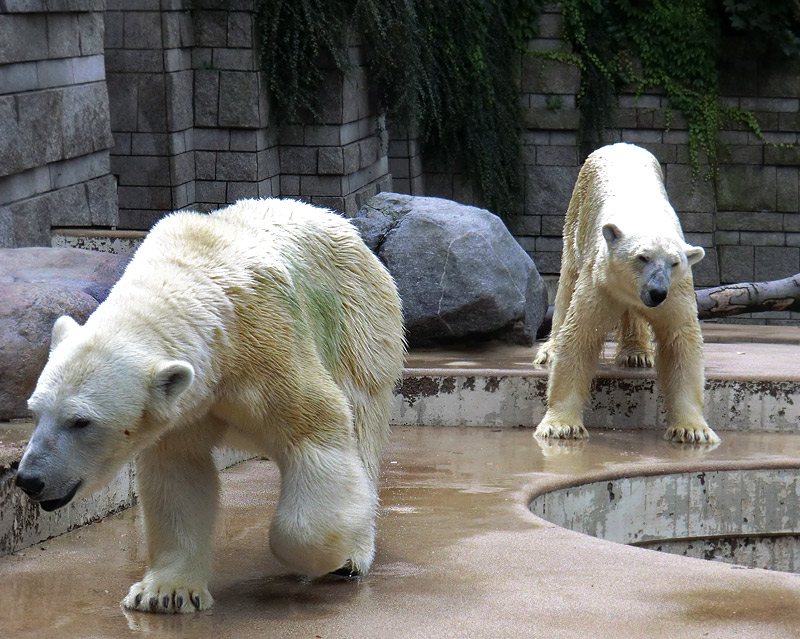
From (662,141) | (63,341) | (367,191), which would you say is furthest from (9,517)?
(662,141)

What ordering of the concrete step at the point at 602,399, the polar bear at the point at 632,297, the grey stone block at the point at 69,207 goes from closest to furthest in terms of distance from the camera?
1. the polar bear at the point at 632,297
2. the concrete step at the point at 602,399
3. the grey stone block at the point at 69,207

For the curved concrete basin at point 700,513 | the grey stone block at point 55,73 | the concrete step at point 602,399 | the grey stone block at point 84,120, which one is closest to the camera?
the curved concrete basin at point 700,513

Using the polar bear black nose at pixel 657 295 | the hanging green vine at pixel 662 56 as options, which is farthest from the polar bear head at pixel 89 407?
the hanging green vine at pixel 662 56

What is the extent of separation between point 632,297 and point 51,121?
333 centimetres

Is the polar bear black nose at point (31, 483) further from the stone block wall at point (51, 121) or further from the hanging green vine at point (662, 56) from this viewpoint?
the hanging green vine at point (662, 56)

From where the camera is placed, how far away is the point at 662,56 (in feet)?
36.9

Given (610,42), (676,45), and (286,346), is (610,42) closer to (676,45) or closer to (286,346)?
(676,45)

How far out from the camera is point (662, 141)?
1128 cm

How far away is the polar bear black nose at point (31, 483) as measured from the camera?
7.87 ft

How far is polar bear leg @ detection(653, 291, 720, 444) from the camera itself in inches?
195

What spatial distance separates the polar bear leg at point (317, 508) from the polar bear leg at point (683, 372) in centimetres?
247

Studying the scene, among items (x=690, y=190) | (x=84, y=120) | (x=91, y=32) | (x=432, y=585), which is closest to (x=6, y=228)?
(x=84, y=120)

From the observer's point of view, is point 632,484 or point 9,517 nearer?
point 9,517

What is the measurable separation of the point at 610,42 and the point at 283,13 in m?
3.87
